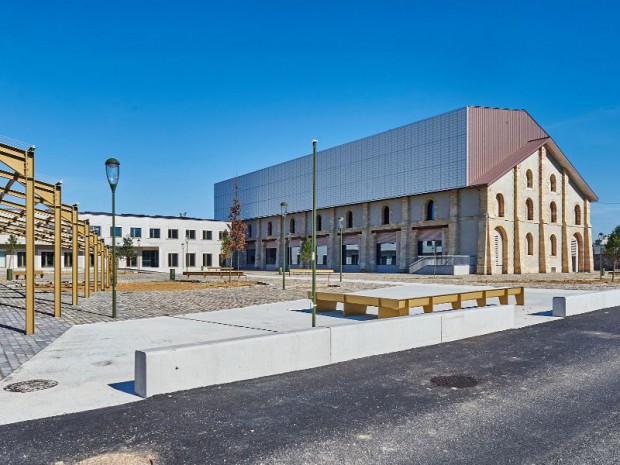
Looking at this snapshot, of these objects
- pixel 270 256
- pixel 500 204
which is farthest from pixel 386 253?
pixel 270 256

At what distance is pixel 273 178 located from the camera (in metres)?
72.5

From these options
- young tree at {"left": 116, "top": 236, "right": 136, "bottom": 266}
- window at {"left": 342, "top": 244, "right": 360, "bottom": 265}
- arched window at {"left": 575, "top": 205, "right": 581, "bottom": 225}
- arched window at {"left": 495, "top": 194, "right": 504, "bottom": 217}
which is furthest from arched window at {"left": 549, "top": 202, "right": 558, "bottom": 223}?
young tree at {"left": 116, "top": 236, "right": 136, "bottom": 266}

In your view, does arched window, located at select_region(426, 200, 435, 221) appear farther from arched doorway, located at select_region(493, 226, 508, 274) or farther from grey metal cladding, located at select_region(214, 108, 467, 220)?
arched doorway, located at select_region(493, 226, 508, 274)

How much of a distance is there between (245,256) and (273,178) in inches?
541

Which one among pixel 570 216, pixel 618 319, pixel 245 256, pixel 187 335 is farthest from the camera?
pixel 245 256

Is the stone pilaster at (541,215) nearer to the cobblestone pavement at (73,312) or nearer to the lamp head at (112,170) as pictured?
the cobblestone pavement at (73,312)

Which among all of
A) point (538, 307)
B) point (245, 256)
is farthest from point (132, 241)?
point (538, 307)

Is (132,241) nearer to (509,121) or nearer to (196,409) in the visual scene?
(509,121)

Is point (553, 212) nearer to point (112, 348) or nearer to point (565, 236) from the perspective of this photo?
point (565, 236)

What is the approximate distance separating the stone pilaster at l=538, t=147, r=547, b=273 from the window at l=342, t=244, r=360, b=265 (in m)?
19.4

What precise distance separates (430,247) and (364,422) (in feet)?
149

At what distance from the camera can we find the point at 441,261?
147 ft

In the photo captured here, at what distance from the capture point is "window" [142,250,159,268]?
6986 cm

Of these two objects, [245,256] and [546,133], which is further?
[245,256]
